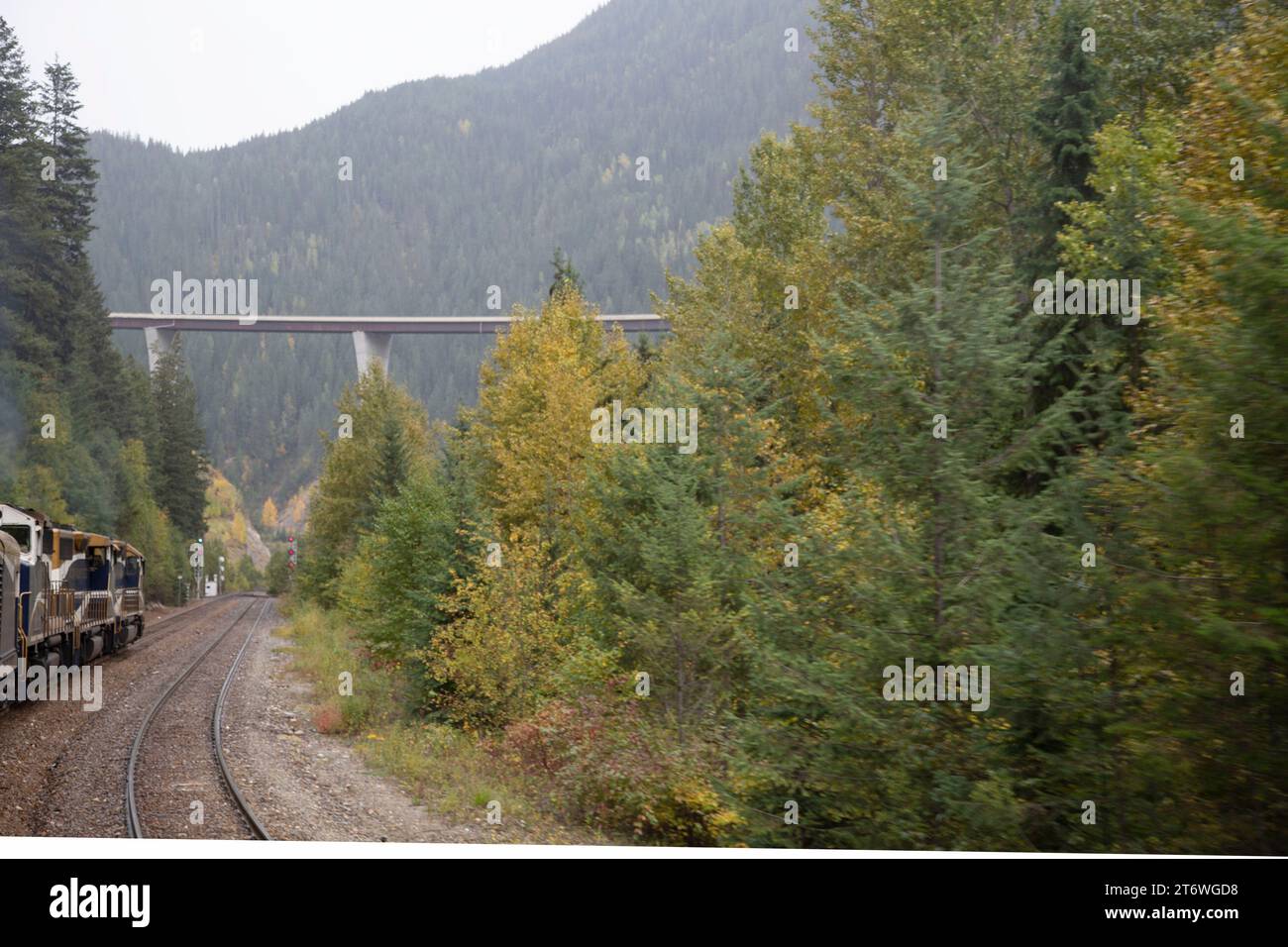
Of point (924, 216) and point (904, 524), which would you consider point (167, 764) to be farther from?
point (924, 216)

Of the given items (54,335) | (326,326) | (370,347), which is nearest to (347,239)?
(370,347)

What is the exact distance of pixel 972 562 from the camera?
9.86 metres

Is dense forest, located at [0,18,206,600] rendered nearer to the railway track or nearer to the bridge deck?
the bridge deck

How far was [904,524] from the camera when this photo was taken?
10273mm

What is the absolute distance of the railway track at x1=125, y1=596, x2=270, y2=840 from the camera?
12.3m

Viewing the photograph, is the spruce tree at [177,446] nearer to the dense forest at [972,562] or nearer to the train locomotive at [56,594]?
the train locomotive at [56,594]

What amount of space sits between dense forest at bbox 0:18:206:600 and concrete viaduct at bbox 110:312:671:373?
217 cm

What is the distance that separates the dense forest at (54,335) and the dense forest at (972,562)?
31.4 ft

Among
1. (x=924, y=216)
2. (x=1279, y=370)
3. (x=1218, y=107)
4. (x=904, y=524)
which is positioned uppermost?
(x=1218, y=107)

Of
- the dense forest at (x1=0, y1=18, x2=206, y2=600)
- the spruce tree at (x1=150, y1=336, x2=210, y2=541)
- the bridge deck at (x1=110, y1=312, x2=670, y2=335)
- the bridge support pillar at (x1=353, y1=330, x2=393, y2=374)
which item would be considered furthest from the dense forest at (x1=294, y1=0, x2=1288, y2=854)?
the spruce tree at (x1=150, y1=336, x2=210, y2=541)

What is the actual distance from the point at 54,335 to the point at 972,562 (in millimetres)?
21801
